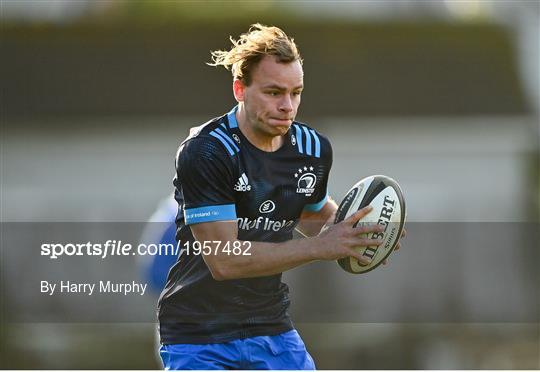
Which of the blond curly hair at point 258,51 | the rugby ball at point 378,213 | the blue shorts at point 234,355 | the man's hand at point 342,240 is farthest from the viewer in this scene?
the rugby ball at point 378,213

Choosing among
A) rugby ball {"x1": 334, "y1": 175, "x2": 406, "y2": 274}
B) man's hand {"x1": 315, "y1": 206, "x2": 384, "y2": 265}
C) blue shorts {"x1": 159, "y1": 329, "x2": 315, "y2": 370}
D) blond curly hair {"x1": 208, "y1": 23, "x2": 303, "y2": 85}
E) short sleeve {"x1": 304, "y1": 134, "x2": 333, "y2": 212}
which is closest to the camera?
man's hand {"x1": 315, "y1": 206, "x2": 384, "y2": 265}

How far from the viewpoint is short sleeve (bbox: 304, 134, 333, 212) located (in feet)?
16.6

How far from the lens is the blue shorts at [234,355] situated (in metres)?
4.70

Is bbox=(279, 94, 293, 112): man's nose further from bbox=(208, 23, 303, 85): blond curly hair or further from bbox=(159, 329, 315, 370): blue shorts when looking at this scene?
bbox=(159, 329, 315, 370): blue shorts

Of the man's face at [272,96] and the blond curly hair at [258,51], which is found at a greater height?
the blond curly hair at [258,51]

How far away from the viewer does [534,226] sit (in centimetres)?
1603

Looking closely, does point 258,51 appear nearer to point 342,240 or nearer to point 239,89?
point 239,89

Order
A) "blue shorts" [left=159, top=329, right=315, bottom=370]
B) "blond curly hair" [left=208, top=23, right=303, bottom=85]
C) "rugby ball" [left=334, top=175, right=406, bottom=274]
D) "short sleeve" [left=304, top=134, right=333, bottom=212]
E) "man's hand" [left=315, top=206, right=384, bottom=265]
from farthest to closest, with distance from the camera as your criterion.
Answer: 1. "short sleeve" [left=304, top=134, right=333, bottom=212]
2. "rugby ball" [left=334, top=175, right=406, bottom=274]
3. "blond curly hair" [left=208, top=23, right=303, bottom=85]
4. "blue shorts" [left=159, top=329, right=315, bottom=370]
5. "man's hand" [left=315, top=206, right=384, bottom=265]

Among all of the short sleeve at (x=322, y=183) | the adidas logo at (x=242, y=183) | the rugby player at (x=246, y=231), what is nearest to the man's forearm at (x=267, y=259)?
the rugby player at (x=246, y=231)

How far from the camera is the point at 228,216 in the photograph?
4.70 metres

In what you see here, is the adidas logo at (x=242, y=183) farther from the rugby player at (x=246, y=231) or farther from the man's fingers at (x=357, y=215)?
the man's fingers at (x=357, y=215)

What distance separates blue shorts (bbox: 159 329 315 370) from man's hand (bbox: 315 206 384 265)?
541 mm

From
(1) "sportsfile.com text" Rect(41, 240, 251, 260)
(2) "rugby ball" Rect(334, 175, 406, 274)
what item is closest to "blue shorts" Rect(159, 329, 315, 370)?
(1) "sportsfile.com text" Rect(41, 240, 251, 260)

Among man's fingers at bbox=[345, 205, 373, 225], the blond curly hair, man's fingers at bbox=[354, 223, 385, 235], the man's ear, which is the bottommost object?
man's fingers at bbox=[354, 223, 385, 235]
